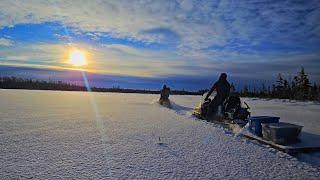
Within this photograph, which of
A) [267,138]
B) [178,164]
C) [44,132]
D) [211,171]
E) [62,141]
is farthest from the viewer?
[44,132]

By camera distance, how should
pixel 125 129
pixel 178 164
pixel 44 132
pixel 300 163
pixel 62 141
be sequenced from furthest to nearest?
pixel 125 129, pixel 44 132, pixel 62 141, pixel 300 163, pixel 178 164

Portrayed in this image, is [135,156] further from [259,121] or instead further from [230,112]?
[230,112]

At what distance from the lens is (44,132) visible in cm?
810

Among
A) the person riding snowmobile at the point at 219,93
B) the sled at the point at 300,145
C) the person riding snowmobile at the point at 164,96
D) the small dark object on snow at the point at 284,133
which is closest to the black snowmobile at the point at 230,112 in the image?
the person riding snowmobile at the point at 219,93

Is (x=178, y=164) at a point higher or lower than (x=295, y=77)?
lower

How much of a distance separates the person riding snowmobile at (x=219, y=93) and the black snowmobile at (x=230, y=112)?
127 millimetres

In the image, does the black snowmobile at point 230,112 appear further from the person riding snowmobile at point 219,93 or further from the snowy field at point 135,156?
the snowy field at point 135,156

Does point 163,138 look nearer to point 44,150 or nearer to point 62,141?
point 62,141

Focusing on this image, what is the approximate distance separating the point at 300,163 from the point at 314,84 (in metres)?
55.0

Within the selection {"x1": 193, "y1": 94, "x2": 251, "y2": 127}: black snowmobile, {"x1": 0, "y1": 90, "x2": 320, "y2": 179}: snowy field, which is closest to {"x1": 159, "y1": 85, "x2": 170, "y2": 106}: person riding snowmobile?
{"x1": 193, "y1": 94, "x2": 251, "y2": 127}: black snowmobile

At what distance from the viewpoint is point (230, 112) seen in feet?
39.1

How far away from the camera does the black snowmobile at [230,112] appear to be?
11.3 m

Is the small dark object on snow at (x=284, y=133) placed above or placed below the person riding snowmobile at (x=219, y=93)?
below

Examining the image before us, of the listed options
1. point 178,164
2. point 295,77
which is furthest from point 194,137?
point 295,77
